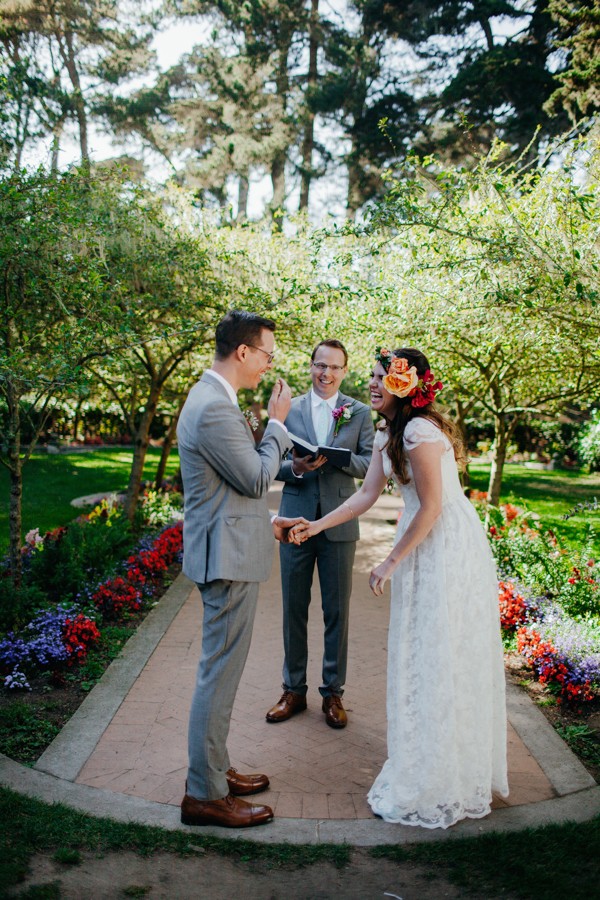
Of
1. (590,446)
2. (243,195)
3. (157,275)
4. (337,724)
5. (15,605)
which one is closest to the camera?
(337,724)

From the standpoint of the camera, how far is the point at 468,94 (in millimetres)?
17516

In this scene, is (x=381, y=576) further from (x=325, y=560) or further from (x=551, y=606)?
(x=551, y=606)

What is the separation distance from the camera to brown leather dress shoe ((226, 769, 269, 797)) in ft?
11.0

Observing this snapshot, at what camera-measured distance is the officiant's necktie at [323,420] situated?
4422 mm

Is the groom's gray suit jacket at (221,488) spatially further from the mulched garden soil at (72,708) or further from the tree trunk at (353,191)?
the tree trunk at (353,191)

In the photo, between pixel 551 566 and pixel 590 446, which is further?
pixel 590 446

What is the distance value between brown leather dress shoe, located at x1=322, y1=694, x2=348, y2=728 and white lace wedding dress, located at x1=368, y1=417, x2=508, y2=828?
31.4 inches

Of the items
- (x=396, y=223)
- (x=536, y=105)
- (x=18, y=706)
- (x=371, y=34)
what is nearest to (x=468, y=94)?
(x=536, y=105)

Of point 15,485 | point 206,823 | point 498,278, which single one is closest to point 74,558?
point 15,485

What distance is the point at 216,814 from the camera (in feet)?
10.2

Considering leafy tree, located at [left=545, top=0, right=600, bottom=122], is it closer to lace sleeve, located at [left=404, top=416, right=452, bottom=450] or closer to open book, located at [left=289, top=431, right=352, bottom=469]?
open book, located at [left=289, top=431, right=352, bottom=469]

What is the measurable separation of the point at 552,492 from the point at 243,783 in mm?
12064

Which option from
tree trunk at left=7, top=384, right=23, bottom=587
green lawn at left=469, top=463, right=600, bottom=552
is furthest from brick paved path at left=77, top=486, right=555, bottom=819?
green lawn at left=469, top=463, right=600, bottom=552

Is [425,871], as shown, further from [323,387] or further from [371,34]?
[371,34]
